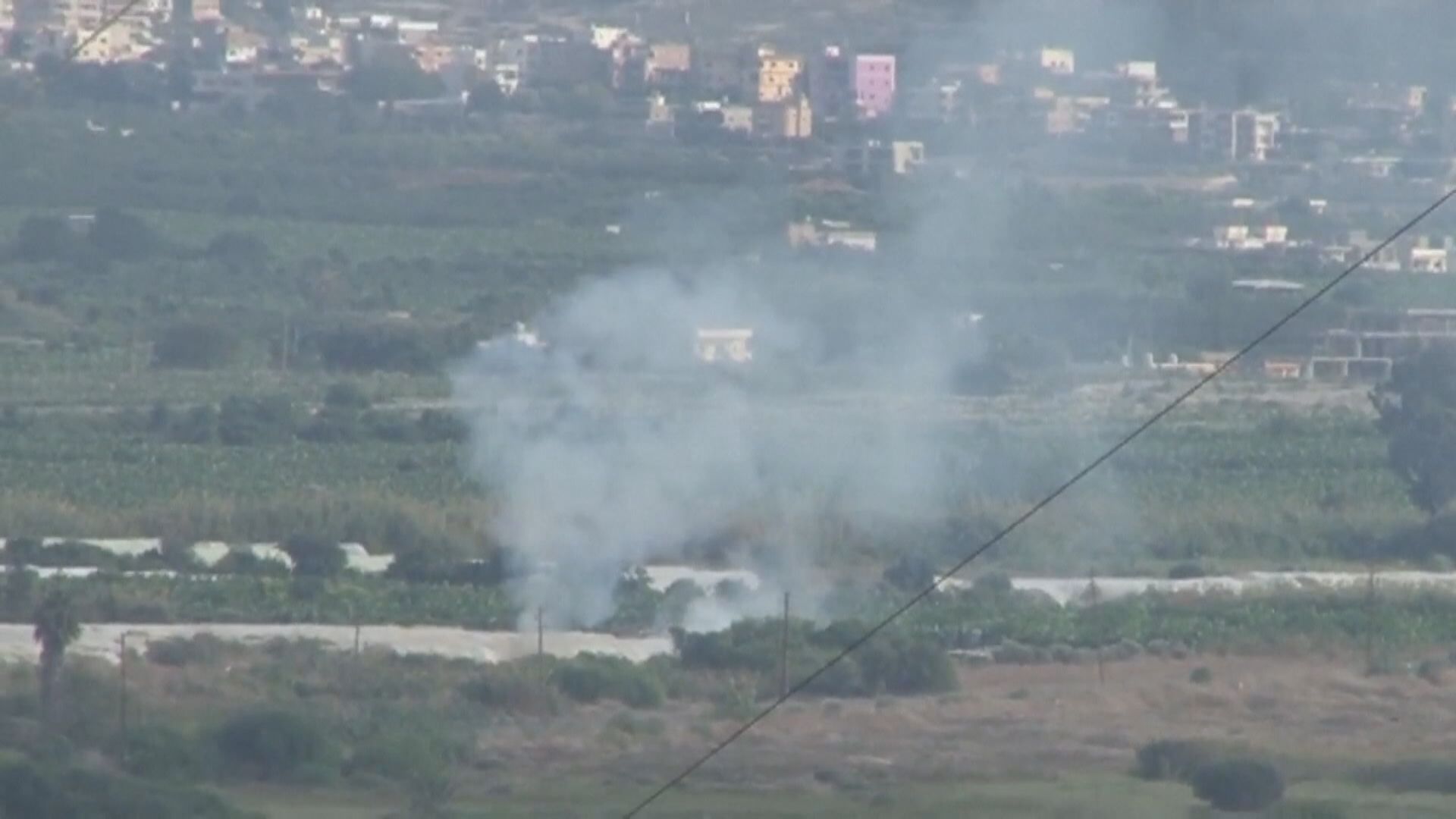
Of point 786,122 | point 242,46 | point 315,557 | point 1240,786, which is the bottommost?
point 786,122

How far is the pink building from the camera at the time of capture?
6519 centimetres

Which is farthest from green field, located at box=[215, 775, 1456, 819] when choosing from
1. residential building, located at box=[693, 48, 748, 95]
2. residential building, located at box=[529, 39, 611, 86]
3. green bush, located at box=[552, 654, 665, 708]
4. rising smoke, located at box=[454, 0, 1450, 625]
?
residential building, located at box=[529, 39, 611, 86]

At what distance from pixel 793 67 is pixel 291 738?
51.2m

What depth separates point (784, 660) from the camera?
2355cm

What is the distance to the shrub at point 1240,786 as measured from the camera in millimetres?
19281

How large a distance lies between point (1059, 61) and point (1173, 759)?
38.0 m

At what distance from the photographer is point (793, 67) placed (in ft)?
231

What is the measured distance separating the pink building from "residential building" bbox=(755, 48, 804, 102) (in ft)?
6.39

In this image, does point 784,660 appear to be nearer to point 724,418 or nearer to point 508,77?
point 724,418

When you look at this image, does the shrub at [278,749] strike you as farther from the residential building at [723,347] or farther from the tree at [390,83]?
the tree at [390,83]

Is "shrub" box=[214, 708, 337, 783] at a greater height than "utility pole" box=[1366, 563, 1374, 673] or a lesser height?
greater

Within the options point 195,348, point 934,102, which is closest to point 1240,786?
point 195,348

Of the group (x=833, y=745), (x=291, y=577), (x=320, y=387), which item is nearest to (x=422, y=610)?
(x=291, y=577)

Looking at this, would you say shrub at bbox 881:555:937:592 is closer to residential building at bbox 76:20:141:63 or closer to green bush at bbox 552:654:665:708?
green bush at bbox 552:654:665:708
